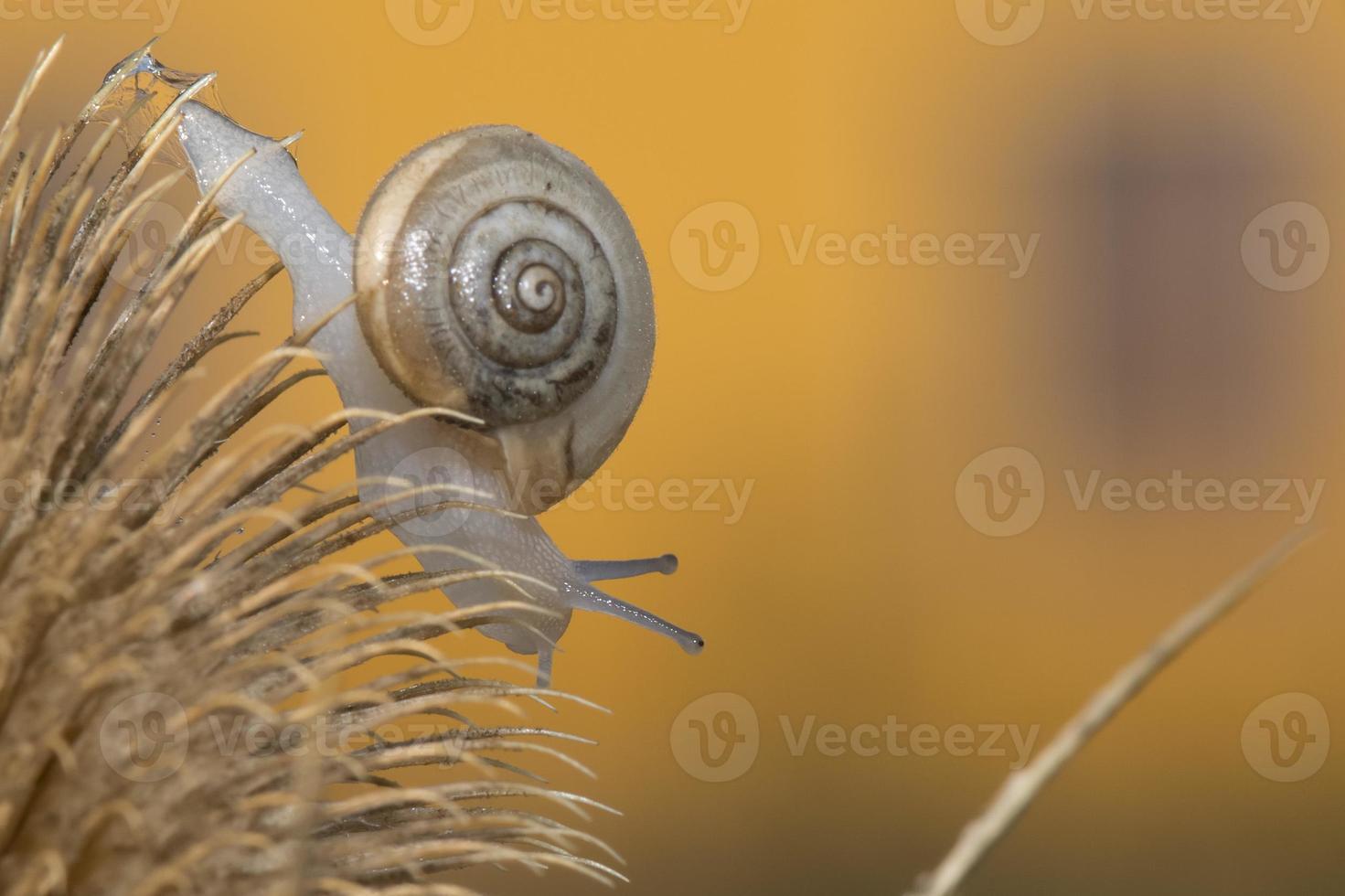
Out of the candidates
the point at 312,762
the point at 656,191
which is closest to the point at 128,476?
the point at 312,762

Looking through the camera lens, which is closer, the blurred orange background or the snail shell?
the snail shell

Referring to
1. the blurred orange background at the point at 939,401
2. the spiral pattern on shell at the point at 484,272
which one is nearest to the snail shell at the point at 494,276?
the spiral pattern on shell at the point at 484,272

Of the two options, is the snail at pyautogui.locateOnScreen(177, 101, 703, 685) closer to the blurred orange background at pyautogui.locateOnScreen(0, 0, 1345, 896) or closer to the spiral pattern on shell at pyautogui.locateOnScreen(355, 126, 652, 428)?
the spiral pattern on shell at pyautogui.locateOnScreen(355, 126, 652, 428)

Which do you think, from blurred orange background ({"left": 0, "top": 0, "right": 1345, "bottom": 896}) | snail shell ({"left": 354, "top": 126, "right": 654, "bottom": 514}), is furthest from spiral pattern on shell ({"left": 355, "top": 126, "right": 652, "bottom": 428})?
blurred orange background ({"left": 0, "top": 0, "right": 1345, "bottom": 896})

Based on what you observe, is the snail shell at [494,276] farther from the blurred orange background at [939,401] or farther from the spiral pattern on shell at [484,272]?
the blurred orange background at [939,401]

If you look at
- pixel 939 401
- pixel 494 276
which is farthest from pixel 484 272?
pixel 939 401

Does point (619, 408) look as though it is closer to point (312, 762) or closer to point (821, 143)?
point (312, 762)

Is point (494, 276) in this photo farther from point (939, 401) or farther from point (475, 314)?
point (939, 401)
